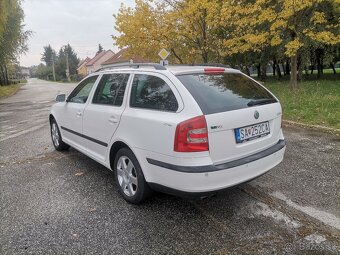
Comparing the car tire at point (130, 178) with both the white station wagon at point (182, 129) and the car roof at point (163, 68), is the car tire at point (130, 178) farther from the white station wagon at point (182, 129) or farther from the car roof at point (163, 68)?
the car roof at point (163, 68)

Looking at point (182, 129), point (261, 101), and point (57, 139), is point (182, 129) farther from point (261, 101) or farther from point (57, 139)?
point (57, 139)

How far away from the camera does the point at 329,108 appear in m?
8.64

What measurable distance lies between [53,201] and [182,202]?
162cm

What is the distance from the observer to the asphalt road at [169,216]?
2.84m

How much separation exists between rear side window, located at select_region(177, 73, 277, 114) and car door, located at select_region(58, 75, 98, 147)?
1.94 metres

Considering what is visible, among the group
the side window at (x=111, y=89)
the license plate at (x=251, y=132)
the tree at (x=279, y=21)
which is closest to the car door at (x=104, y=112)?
the side window at (x=111, y=89)

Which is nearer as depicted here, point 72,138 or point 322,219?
point 322,219

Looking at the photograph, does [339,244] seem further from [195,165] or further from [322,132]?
[322,132]

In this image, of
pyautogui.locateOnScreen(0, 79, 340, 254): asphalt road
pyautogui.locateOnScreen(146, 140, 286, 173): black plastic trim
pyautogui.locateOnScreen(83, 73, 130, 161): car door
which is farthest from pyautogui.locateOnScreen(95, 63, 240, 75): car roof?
pyautogui.locateOnScreen(0, 79, 340, 254): asphalt road

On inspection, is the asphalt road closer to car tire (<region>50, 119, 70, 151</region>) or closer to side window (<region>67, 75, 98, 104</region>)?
car tire (<region>50, 119, 70, 151</region>)

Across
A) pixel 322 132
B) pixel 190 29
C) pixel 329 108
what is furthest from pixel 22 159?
pixel 190 29

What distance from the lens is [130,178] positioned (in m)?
3.69

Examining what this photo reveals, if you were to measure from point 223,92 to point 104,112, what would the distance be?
1601mm

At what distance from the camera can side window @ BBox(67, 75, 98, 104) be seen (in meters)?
4.73
